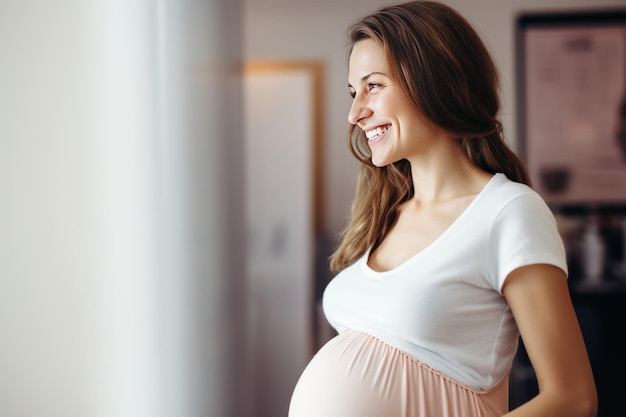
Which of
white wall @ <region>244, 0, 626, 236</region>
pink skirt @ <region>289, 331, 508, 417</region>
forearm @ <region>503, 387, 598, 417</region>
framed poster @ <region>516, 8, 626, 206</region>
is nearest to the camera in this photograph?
forearm @ <region>503, 387, 598, 417</region>

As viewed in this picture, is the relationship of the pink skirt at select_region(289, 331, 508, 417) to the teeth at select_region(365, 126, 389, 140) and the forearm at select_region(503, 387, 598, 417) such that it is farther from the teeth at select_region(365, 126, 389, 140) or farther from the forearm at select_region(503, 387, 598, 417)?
the teeth at select_region(365, 126, 389, 140)

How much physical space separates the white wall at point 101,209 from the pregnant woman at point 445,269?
405 mm

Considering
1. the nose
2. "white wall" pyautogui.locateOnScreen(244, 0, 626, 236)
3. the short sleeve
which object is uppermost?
"white wall" pyautogui.locateOnScreen(244, 0, 626, 236)

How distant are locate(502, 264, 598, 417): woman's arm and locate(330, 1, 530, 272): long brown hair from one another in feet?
0.85

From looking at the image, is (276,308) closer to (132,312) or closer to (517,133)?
(517,133)

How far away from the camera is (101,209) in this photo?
3.92 feet

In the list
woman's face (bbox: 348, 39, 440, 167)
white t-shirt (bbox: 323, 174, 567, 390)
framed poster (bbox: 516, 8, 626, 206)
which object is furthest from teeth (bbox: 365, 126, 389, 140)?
framed poster (bbox: 516, 8, 626, 206)

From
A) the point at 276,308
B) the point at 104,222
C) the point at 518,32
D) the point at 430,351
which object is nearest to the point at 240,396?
the point at 276,308

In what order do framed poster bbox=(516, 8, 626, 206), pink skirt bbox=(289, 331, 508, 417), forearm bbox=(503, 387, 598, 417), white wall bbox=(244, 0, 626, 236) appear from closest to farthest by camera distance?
forearm bbox=(503, 387, 598, 417) < pink skirt bbox=(289, 331, 508, 417) < framed poster bbox=(516, 8, 626, 206) < white wall bbox=(244, 0, 626, 236)

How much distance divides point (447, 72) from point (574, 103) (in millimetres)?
2708

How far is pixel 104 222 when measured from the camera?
121 cm

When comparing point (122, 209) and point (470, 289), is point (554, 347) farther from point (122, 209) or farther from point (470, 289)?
point (122, 209)

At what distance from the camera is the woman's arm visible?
0.87 m

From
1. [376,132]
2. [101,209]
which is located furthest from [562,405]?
[101,209]
